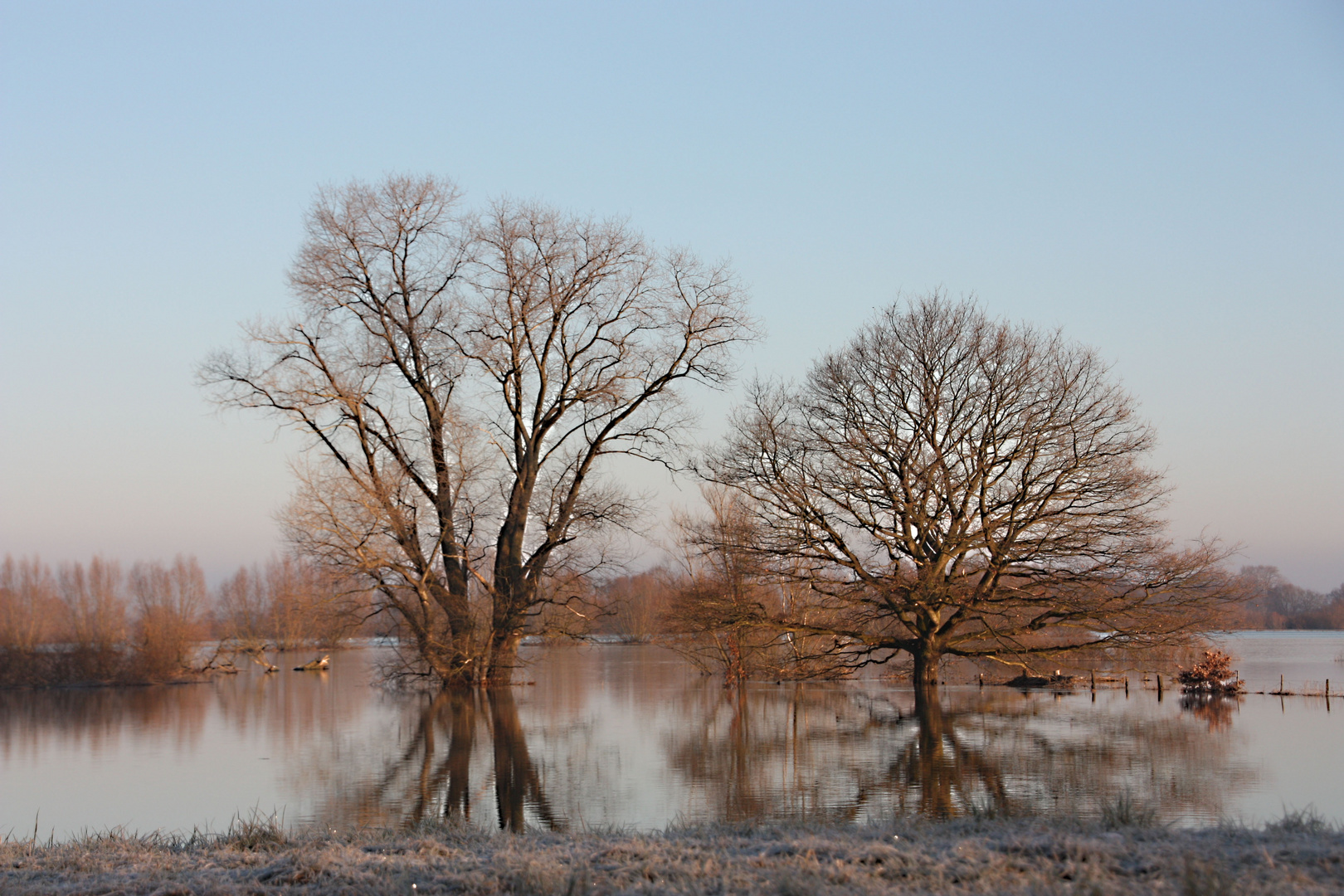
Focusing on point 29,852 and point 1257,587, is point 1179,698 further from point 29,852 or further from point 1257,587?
point 29,852

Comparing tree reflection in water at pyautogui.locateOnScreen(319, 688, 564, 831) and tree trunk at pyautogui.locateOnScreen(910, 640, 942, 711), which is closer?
tree reflection in water at pyautogui.locateOnScreen(319, 688, 564, 831)

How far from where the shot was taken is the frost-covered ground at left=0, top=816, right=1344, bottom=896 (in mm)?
5930

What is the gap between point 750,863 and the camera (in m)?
6.79

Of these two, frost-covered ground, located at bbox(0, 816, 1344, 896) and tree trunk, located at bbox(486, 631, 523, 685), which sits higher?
frost-covered ground, located at bbox(0, 816, 1344, 896)

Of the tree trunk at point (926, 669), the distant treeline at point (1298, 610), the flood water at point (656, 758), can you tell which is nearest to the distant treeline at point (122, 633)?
the flood water at point (656, 758)

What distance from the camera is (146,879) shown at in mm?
6902

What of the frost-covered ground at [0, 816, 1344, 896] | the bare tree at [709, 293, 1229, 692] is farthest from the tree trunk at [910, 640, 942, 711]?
the frost-covered ground at [0, 816, 1344, 896]

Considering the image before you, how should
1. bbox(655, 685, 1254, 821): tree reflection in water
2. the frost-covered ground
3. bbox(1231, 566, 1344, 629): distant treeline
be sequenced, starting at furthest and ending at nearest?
bbox(1231, 566, 1344, 629): distant treeline → bbox(655, 685, 1254, 821): tree reflection in water → the frost-covered ground

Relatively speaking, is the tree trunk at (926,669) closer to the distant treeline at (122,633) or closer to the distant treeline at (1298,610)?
the distant treeline at (122,633)

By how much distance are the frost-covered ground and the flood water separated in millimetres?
2242

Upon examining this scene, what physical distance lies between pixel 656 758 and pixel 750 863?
8.91 m

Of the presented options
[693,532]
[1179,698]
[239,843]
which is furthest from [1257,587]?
[239,843]

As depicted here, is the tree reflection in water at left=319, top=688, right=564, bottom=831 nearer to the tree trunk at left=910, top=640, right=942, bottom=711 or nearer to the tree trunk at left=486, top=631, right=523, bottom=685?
the tree trunk at left=486, top=631, right=523, bottom=685

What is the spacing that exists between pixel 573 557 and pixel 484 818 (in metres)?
17.0
